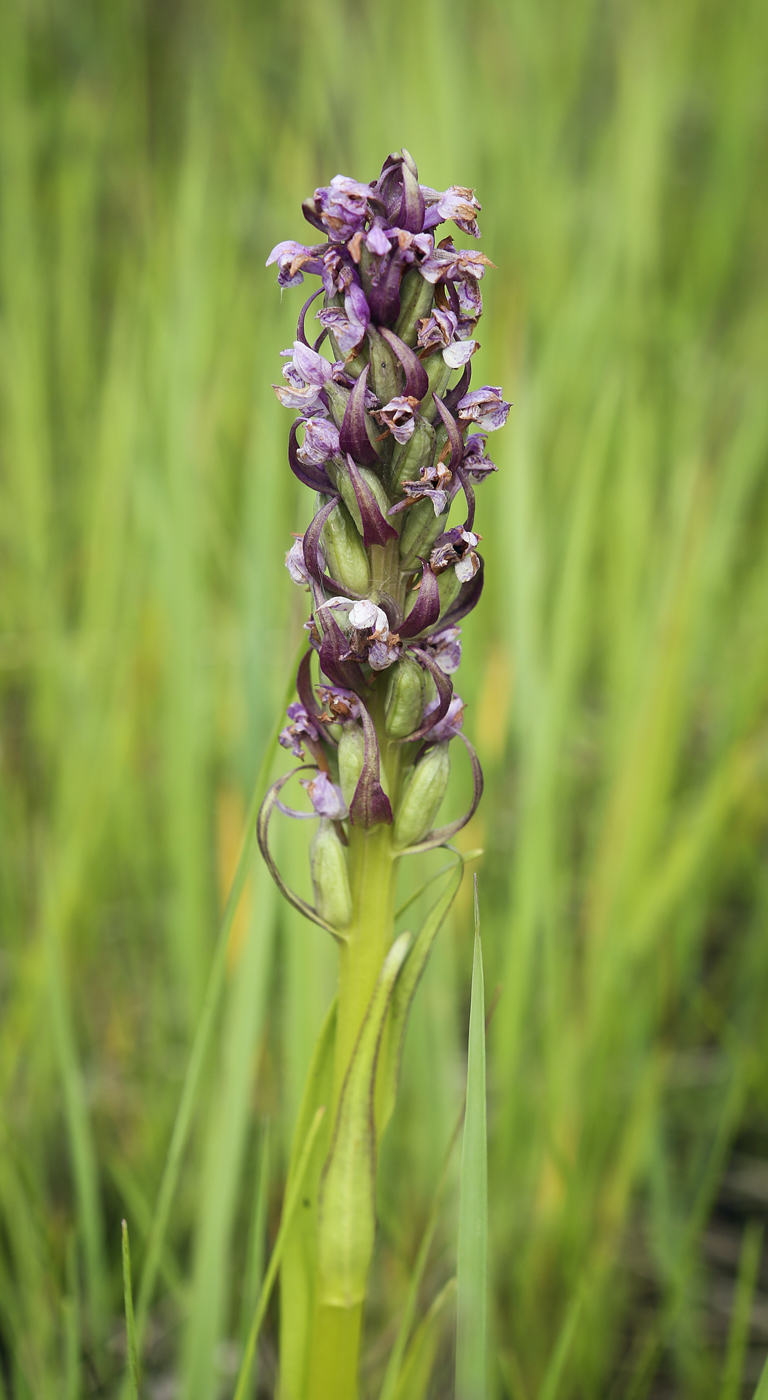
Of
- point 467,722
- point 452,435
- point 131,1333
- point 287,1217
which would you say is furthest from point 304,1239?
point 467,722

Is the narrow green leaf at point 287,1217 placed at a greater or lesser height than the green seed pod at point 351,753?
lesser

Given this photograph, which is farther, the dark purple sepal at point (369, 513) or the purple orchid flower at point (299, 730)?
the purple orchid flower at point (299, 730)

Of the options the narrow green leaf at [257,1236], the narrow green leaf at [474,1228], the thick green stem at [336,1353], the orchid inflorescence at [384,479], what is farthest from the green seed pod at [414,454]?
the thick green stem at [336,1353]

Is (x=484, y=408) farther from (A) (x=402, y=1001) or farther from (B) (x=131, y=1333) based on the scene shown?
(B) (x=131, y=1333)

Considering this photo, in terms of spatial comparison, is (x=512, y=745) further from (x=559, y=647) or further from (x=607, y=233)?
(x=607, y=233)

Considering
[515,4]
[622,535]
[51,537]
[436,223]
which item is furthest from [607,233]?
[436,223]

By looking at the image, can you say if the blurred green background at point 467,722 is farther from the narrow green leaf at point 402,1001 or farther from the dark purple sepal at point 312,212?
the dark purple sepal at point 312,212
